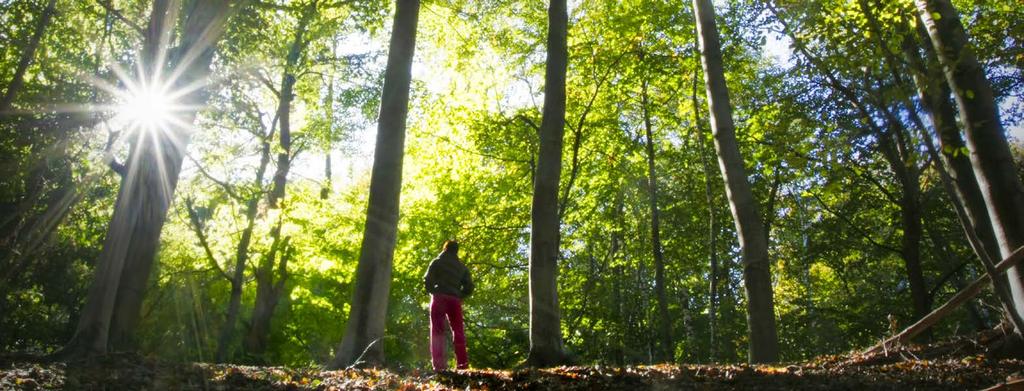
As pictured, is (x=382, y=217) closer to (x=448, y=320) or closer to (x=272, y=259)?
(x=448, y=320)

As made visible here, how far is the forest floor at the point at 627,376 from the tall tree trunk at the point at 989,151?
0.88 meters

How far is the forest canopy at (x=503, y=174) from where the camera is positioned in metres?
6.95

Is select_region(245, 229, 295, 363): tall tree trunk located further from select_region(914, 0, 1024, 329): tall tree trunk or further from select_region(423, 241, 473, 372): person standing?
select_region(914, 0, 1024, 329): tall tree trunk

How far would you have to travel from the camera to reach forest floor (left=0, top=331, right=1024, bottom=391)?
5.04m

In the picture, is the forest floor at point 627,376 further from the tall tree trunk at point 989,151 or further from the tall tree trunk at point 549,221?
the tall tree trunk at point 549,221

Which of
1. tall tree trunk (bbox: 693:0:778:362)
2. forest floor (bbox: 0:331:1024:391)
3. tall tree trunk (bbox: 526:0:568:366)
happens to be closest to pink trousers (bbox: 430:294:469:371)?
tall tree trunk (bbox: 526:0:568:366)

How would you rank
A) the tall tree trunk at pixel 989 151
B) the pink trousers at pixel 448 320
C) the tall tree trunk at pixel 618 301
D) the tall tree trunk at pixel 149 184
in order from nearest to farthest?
the tall tree trunk at pixel 989 151
the pink trousers at pixel 448 320
the tall tree trunk at pixel 149 184
the tall tree trunk at pixel 618 301

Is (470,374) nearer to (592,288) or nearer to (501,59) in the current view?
(501,59)

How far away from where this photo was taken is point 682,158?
2078cm

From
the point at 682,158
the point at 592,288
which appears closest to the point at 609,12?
the point at 682,158

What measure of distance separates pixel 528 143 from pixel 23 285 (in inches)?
718

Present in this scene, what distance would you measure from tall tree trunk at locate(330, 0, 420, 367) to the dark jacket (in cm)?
58

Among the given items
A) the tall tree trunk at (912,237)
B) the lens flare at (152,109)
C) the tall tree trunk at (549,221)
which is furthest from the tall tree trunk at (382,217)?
the tall tree trunk at (912,237)

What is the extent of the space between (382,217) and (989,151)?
6.44m
